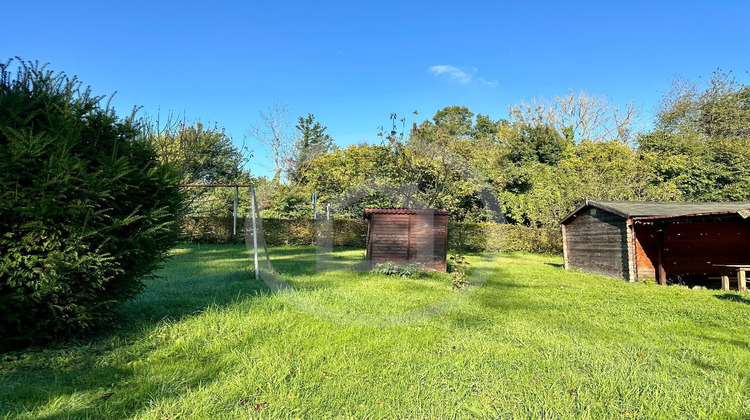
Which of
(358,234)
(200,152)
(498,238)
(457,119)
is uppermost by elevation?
(457,119)

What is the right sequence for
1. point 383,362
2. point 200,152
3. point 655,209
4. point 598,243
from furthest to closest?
point 200,152, point 598,243, point 655,209, point 383,362

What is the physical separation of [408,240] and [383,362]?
8.76 meters

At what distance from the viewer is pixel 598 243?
1261 centimetres

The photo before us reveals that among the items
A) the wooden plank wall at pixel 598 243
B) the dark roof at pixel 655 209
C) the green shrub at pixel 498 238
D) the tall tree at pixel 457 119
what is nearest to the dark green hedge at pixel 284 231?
the green shrub at pixel 498 238

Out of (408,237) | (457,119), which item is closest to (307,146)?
(457,119)

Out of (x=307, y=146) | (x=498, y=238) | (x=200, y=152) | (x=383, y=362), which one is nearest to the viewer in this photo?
(x=383, y=362)

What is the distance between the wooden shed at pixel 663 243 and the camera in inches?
436

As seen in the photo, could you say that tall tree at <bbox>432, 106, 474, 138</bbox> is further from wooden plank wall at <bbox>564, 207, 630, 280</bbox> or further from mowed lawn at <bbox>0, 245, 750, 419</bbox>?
mowed lawn at <bbox>0, 245, 750, 419</bbox>

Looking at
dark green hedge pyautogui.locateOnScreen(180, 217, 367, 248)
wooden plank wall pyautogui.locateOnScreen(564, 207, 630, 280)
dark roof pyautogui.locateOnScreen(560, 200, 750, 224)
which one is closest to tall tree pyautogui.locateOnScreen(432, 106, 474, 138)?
dark green hedge pyautogui.locateOnScreen(180, 217, 367, 248)

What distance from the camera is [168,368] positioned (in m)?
3.28

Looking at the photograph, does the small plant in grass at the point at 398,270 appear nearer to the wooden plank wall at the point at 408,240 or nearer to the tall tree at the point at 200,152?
the wooden plank wall at the point at 408,240

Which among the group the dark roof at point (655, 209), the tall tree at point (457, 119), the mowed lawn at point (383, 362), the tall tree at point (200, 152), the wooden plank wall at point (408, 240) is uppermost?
the tall tree at point (457, 119)

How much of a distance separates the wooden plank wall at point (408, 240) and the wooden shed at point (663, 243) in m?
5.09

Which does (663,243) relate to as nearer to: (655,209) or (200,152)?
(655,209)
